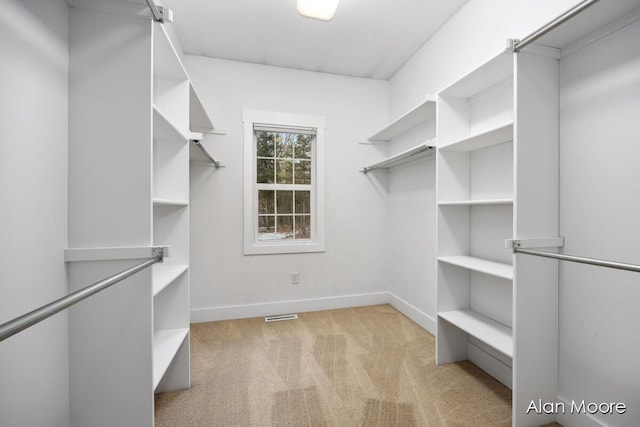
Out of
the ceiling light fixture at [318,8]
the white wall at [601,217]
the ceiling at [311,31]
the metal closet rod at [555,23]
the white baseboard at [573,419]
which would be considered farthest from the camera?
the ceiling at [311,31]

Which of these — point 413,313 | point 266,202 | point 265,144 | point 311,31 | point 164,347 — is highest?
point 311,31

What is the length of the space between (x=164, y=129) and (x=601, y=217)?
90.4 inches

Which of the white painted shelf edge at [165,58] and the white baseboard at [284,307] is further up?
the white painted shelf edge at [165,58]

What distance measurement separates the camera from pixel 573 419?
1.44m

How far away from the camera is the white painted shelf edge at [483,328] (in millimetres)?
1595

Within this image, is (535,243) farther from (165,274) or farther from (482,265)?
(165,274)

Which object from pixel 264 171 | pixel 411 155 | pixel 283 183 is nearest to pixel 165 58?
pixel 264 171

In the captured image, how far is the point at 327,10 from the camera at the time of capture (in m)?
1.85

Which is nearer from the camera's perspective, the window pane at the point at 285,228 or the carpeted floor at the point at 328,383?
the carpeted floor at the point at 328,383

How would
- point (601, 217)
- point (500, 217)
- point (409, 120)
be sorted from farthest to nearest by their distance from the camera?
1. point (409, 120)
2. point (500, 217)
3. point (601, 217)

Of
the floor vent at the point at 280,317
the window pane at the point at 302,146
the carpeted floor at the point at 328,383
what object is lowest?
the carpeted floor at the point at 328,383

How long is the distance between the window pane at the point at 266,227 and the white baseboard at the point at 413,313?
1.61m

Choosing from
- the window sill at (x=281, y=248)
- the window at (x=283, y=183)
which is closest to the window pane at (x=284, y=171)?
the window at (x=283, y=183)

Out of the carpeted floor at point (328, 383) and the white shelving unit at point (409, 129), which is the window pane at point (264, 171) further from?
the carpeted floor at point (328, 383)
